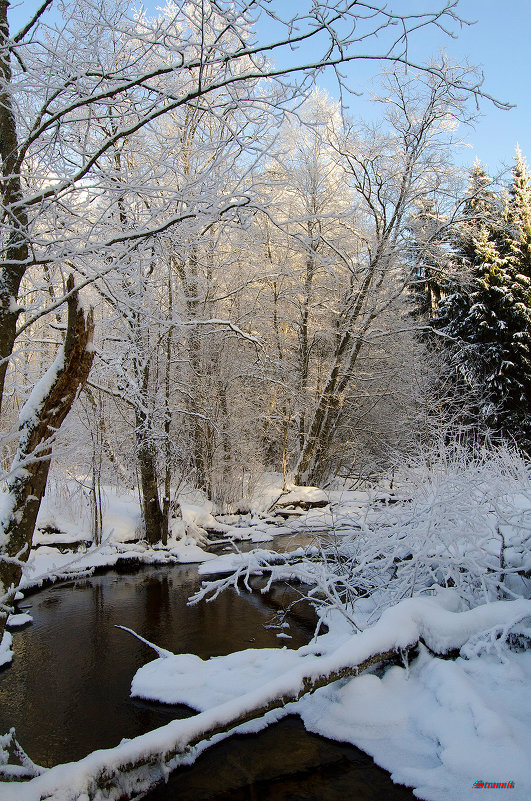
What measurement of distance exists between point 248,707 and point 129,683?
8.77ft

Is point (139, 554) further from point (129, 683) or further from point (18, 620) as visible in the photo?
point (129, 683)

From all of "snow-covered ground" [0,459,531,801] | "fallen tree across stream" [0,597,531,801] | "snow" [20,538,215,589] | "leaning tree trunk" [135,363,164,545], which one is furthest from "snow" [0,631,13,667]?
"leaning tree trunk" [135,363,164,545]

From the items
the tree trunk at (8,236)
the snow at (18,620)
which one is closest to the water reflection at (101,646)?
the snow at (18,620)

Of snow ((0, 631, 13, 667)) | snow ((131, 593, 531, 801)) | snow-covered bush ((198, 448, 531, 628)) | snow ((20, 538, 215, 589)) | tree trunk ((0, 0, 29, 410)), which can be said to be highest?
tree trunk ((0, 0, 29, 410))

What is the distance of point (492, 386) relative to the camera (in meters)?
19.9

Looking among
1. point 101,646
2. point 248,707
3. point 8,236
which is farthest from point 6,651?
point 8,236

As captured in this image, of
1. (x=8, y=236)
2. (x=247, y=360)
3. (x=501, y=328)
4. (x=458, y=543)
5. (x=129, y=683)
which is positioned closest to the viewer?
(x=8, y=236)

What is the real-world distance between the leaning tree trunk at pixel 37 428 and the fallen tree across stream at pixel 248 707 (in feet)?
3.11

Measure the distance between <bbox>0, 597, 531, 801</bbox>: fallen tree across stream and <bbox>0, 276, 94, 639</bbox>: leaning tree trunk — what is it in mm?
949

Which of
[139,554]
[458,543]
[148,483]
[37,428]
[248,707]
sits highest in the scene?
[37,428]

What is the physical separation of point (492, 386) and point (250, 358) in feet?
31.1

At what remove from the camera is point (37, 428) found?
9.83ft

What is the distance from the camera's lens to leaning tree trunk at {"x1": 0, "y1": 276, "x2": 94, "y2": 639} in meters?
2.81

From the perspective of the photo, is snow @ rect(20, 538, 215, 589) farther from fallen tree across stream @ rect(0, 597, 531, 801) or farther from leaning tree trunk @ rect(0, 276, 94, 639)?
leaning tree trunk @ rect(0, 276, 94, 639)
